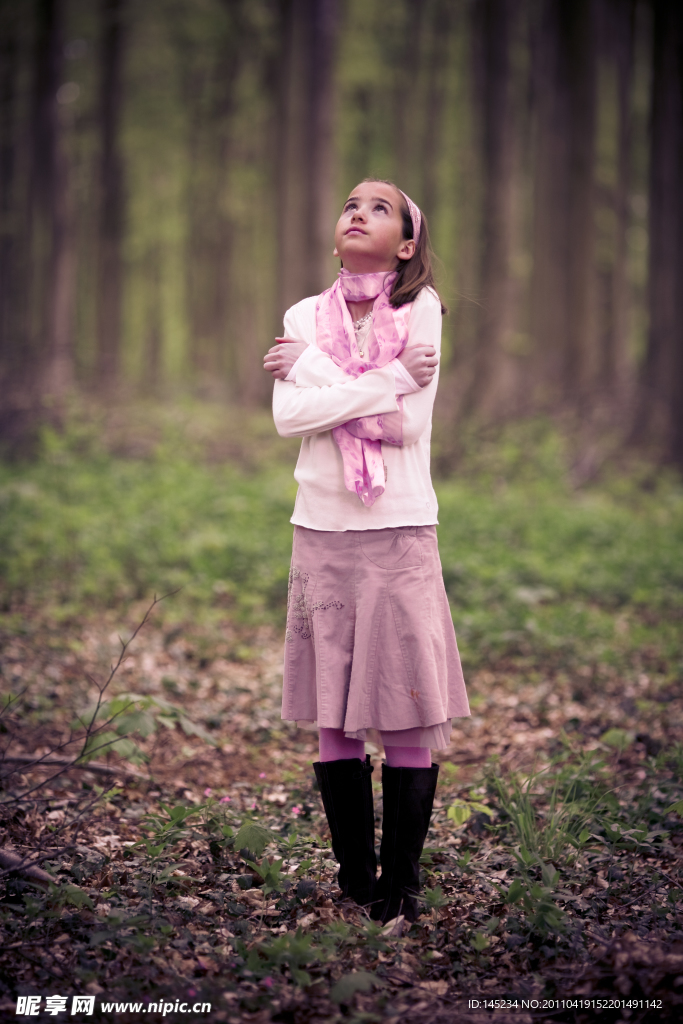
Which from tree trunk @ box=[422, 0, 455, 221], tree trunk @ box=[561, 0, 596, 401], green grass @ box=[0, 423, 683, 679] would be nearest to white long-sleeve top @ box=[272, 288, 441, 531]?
green grass @ box=[0, 423, 683, 679]

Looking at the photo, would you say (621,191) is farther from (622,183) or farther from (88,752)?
(88,752)

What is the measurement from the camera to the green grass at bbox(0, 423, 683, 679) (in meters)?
6.51

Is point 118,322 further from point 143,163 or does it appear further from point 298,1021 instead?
point 298,1021

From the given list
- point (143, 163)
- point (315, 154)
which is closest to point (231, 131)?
point (143, 163)

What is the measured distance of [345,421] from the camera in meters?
2.81

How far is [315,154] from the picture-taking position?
13.9 m

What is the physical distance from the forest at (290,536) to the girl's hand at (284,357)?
1.85 ft

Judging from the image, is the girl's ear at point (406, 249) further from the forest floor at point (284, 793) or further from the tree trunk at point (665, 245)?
the tree trunk at point (665, 245)

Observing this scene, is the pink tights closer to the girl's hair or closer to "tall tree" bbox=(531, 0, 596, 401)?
the girl's hair

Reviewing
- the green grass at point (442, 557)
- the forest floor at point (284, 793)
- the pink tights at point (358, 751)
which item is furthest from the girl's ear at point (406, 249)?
the green grass at point (442, 557)

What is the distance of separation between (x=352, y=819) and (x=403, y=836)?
182mm

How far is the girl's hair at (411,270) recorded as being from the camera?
2939 mm

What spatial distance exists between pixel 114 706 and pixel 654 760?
2582 millimetres

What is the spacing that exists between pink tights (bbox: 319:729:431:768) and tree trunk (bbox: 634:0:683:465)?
392 inches
